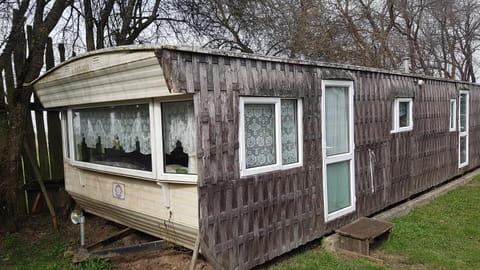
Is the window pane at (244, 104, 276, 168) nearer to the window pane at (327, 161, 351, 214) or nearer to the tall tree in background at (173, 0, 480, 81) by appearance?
the window pane at (327, 161, 351, 214)

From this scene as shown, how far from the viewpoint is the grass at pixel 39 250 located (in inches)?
159

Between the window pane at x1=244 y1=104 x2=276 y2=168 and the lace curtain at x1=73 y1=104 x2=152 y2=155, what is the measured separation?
41.9 inches

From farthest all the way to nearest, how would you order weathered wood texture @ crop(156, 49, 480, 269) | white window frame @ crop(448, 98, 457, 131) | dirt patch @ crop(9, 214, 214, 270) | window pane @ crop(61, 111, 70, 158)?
1. white window frame @ crop(448, 98, 457, 131)
2. window pane @ crop(61, 111, 70, 158)
3. dirt patch @ crop(9, 214, 214, 270)
4. weathered wood texture @ crop(156, 49, 480, 269)

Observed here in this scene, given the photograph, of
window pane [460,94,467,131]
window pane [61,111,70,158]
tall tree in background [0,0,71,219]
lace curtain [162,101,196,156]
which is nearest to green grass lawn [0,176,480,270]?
tall tree in background [0,0,71,219]

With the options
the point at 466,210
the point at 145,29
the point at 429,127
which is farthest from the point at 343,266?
the point at 145,29

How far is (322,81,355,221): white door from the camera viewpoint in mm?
4816

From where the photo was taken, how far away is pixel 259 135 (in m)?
3.90

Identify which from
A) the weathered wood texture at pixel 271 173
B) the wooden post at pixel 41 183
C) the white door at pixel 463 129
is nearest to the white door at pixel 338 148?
the weathered wood texture at pixel 271 173

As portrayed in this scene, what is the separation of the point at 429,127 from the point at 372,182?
8.50ft

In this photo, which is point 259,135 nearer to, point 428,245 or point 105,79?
point 105,79

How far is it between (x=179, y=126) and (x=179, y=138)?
0.12m

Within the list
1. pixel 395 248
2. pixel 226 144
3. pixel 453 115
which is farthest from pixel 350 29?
pixel 226 144

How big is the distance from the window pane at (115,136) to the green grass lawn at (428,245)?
2.00 metres

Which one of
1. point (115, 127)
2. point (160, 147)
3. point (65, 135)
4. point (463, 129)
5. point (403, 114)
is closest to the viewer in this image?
point (160, 147)
